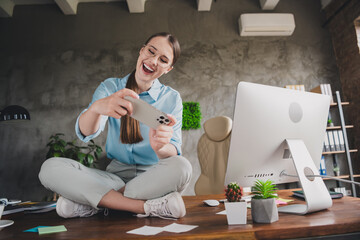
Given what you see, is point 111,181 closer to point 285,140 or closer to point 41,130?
point 285,140

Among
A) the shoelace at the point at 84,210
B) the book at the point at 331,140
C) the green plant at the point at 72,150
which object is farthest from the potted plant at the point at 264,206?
the book at the point at 331,140

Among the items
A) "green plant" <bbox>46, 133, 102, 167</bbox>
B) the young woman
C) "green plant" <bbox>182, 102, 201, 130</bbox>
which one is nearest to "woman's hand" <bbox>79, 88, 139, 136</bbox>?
the young woman

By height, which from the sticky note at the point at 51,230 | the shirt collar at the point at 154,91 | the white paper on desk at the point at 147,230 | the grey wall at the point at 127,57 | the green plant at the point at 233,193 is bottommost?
the white paper on desk at the point at 147,230

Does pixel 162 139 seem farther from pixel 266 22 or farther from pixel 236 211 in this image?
pixel 266 22

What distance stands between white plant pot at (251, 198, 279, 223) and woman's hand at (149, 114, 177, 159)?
414 mm

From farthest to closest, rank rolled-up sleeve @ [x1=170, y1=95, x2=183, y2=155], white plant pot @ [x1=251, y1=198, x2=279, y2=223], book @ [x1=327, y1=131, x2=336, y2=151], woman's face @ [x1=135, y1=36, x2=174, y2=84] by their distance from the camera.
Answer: book @ [x1=327, y1=131, x2=336, y2=151] → woman's face @ [x1=135, y1=36, x2=174, y2=84] → rolled-up sleeve @ [x1=170, y1=95, x2=183, y2=155] → white plant pot @ [x1=251, y1=198, x2=279, y2=223]

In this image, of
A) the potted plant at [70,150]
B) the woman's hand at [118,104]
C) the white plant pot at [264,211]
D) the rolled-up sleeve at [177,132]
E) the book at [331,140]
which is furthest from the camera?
the book at [331,140]

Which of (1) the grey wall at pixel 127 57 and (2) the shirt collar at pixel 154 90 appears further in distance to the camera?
(1) the grey wall at pixel 127 57

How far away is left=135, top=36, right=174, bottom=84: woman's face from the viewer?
4.80 feet

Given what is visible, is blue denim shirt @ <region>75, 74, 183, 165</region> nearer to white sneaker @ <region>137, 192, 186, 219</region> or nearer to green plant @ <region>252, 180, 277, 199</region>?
white sneaker @ <region>137, 192, 186, 219</region>

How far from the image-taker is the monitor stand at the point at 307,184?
0.87m

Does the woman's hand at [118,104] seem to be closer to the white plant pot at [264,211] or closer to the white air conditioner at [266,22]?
the white plant pot at [264,211]

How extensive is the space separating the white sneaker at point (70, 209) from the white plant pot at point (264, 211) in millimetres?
681

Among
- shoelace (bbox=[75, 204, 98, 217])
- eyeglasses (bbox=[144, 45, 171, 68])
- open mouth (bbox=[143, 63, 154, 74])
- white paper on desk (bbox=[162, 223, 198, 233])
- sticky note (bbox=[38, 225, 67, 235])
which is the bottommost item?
white paper on desk (bbox=[162, 223, 198, 233])
